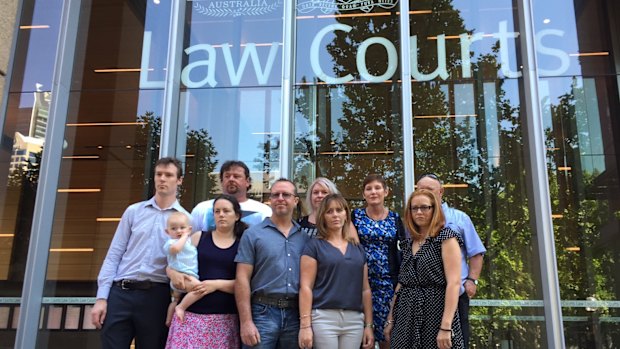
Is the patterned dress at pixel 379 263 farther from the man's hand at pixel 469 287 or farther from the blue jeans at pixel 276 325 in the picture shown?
the blue jeans at pixel 276 325

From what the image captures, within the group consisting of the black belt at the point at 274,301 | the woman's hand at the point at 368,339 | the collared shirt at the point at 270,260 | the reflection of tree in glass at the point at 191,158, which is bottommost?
the woman's hand at the point at 368,339

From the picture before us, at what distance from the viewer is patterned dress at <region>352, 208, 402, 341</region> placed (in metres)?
4.12

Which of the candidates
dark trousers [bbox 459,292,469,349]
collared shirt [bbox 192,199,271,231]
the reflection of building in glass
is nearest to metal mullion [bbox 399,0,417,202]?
dark trousers [bbox 459,292,469,349]

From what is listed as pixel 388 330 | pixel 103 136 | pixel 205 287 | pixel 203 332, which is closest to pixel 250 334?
pixel 203 332

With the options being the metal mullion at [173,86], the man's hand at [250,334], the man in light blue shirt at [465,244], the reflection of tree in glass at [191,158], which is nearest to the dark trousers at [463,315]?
the man in light blue shirt at [465,244]

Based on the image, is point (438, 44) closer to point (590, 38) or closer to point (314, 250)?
point (590, 38)

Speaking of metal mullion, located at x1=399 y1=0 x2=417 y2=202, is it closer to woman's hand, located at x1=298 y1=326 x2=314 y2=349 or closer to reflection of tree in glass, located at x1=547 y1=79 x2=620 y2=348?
reflection of tree in glass, located at x1=547 y1=79 x2=620 y2=348

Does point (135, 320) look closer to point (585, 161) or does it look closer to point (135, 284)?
point (135, 284)

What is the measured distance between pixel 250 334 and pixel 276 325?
20 cm

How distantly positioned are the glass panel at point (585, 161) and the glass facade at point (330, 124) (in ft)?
0.06

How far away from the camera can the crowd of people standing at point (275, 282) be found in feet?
11.9

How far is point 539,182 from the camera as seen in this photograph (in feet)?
21.7

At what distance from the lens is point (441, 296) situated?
11.9 feet

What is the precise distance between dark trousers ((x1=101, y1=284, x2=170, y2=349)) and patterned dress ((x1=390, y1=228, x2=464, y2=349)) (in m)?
1.62
